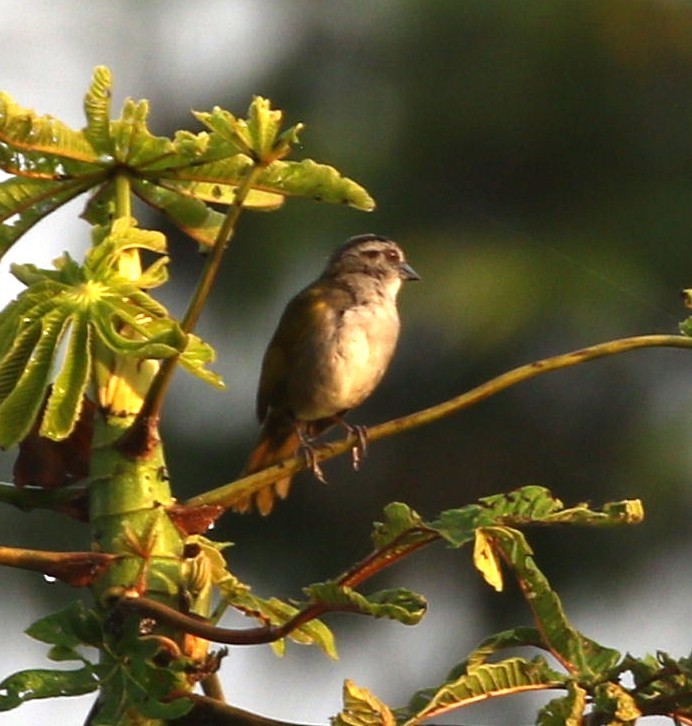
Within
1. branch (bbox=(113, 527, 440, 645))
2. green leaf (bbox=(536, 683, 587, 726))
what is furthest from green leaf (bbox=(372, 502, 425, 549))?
green leaf (bbox=(536, 683, 587, 726))

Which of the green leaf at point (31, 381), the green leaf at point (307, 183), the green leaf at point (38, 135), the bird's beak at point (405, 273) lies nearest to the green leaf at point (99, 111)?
the green leaf at point (38, 135)

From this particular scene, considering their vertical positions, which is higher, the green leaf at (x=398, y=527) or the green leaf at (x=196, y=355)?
the green leaf at (x=196, y=355)

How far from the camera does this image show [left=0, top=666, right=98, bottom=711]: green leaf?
177cm

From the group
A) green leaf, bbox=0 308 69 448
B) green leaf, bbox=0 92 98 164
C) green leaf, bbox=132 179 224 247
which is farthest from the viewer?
green leaf, bbox=132 179 224 247

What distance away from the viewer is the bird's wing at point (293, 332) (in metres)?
5.03

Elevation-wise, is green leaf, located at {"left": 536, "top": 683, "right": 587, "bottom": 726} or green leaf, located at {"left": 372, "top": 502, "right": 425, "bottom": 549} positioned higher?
green leaf, located at {"left": 372, "top": 502, "right": 425, "bottom": 549}

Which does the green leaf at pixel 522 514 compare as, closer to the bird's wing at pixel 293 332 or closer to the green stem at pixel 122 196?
the green stem at pixel 122 196

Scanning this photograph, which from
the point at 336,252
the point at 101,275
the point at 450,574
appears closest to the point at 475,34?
the point at 450,574

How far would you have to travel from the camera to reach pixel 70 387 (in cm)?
188

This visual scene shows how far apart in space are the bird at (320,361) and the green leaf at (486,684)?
2.89 metres

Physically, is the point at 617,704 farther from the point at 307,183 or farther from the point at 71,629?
the point at 307,183

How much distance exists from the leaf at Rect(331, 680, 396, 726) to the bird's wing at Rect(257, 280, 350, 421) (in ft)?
10.4

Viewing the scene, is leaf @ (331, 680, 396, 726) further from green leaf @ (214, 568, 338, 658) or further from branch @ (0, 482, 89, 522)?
branch @ (0, 482, 89, 522)

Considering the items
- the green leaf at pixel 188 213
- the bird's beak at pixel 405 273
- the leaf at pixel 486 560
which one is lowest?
the leaf at pixel 486 560
